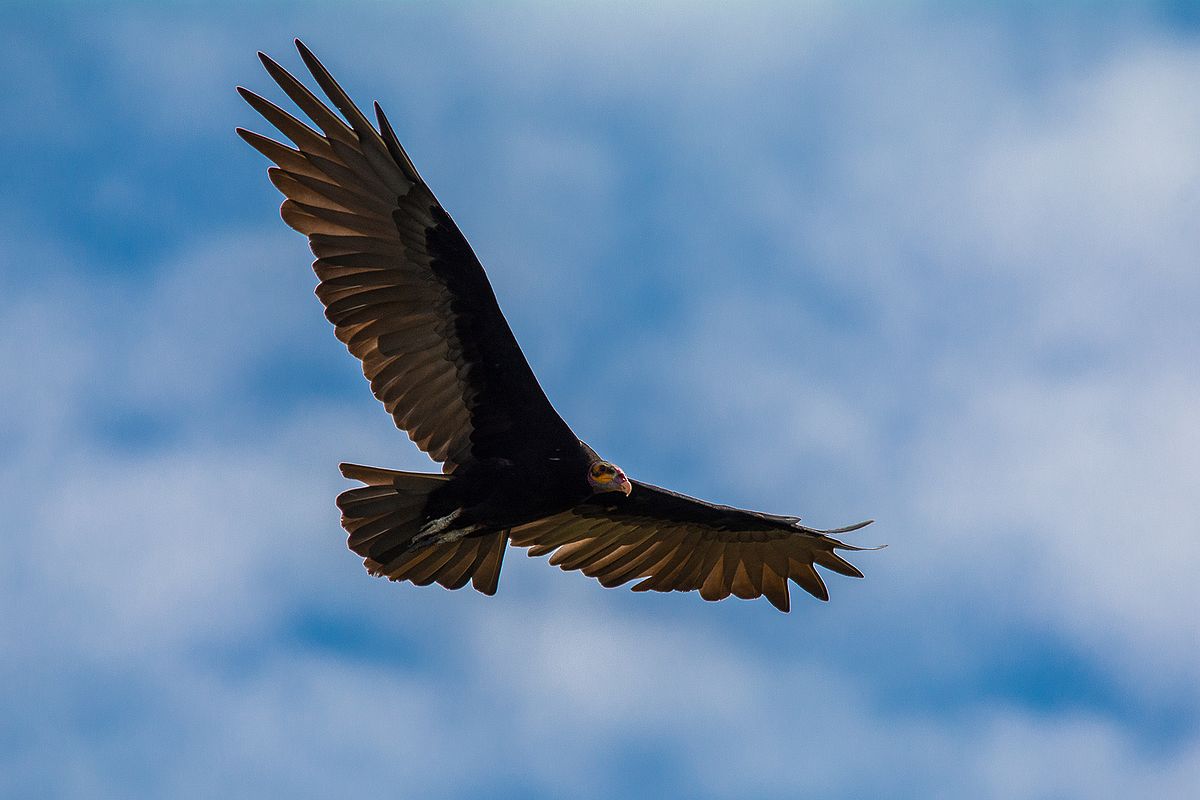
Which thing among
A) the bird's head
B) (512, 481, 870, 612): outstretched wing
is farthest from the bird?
(512, 481, 870, 612): outstretched wing

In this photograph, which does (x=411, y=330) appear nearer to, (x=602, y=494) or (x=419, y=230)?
(x=419, y=230)

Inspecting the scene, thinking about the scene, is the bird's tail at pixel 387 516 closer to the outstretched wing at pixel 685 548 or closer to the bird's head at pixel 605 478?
the bird's head at pixel 605 478

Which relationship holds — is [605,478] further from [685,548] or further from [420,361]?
[685,548]

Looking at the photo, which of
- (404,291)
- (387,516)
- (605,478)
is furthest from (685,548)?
(404,291)

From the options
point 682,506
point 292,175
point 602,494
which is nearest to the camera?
point 292,175

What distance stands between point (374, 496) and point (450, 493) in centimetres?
57

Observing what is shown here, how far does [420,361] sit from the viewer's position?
1227 cm

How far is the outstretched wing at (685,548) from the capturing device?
13.6 m

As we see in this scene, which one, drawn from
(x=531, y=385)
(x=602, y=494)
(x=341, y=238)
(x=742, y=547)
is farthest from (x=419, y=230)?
(x=742, y=547)

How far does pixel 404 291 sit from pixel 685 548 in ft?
12.0

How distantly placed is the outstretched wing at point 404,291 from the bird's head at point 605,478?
279mm

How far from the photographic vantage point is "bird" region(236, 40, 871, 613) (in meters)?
11.8

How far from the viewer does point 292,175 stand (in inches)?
465

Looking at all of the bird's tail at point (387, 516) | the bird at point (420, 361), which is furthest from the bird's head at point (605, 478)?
the bird's tail at point (387, 516)
